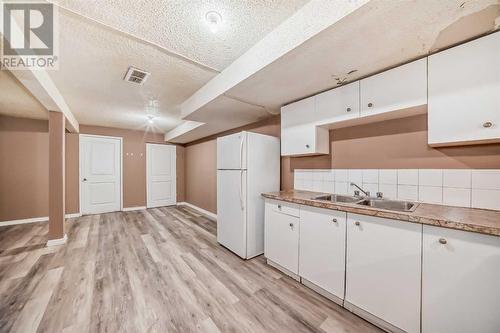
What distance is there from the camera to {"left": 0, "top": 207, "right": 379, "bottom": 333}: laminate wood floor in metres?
1.49

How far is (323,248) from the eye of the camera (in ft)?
5.89

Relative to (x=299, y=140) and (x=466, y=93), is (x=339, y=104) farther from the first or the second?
(x=466, y=93)

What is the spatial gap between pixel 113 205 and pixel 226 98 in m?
4.95

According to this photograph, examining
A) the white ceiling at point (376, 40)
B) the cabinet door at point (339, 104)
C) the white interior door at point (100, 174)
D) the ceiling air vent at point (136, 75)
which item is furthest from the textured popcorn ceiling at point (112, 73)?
the white interior door at point (100, 174)

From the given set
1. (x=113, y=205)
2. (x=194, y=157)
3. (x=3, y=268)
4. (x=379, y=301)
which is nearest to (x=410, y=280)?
(x=379, y=301)

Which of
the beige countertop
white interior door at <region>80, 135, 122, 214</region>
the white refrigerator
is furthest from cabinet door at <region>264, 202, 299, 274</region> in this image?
white interior door at <region>80, 135, 122, 214</region>

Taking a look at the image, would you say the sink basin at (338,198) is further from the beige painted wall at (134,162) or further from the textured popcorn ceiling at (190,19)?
the beige painted wall at (134,162)

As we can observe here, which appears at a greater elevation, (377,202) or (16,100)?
(16,100)

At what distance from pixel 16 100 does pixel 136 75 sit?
2.62 meters

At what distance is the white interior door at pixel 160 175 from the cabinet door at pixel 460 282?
6.20 meters

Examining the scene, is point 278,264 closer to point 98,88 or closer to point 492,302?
point 492,302

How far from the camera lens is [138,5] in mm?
1294

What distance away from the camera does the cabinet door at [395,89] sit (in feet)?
4.97

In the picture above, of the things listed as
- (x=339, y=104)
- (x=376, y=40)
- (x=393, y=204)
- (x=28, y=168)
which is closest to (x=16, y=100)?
(x=28, y=168)
